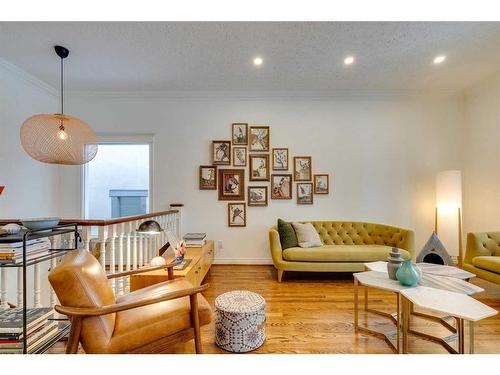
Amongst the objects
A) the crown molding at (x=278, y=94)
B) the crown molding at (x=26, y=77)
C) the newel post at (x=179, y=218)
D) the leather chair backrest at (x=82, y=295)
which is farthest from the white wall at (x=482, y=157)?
the crown molding at (x=26, y=77)

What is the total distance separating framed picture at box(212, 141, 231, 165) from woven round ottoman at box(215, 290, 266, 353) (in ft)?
8.73

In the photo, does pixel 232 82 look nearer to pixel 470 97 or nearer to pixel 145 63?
pixel 145 63

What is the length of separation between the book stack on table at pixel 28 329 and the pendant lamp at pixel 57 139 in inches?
58.0

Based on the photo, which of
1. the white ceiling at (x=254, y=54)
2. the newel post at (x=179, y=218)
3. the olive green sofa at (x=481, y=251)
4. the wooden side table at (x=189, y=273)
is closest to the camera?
the wooden side table at (x=189, y=273)

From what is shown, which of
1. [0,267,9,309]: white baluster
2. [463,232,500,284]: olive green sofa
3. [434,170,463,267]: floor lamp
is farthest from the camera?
[434,170,463,267]: floor lamp

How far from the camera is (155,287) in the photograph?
6.34 ft

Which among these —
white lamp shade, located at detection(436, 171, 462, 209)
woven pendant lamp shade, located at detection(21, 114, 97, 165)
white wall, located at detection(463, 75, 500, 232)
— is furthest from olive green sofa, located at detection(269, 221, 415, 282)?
woven pendant lamp shade, located at detection(21, 114, 97, 165)

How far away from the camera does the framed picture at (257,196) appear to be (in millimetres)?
4168

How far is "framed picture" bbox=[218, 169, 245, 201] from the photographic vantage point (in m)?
4.16

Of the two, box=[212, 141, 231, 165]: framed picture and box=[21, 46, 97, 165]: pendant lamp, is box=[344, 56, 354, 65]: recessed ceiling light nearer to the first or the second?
box=[212, 141, 231, 165]: framed picture

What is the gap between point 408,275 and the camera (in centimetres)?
181

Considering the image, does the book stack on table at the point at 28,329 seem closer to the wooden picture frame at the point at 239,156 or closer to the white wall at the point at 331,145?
the white wall at the point at 331,145

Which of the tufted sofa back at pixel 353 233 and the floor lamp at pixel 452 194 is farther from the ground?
the floor lamp at pixel 452 194

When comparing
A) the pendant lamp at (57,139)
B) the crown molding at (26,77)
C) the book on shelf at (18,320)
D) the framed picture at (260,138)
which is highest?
the crown molding at (26,77)
